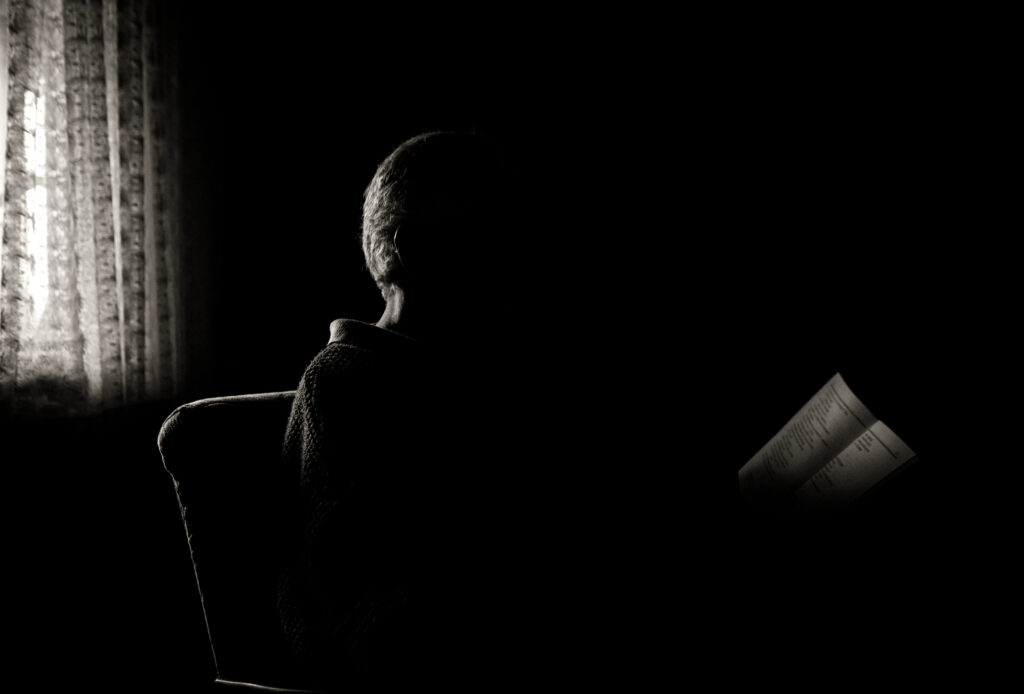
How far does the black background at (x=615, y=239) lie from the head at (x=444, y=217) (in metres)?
0.54

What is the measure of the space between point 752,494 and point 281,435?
61 cm

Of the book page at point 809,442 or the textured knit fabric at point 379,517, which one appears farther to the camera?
the book page at point 809,442

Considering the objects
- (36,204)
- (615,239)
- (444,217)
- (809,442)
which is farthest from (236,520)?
(615,239)

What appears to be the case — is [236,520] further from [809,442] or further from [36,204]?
[36,204]

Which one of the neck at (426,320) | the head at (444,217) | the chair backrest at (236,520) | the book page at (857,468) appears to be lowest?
the chair backrest at (236,520)

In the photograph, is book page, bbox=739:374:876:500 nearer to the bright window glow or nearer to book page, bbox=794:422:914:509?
book page, bbox=794:422:914:509

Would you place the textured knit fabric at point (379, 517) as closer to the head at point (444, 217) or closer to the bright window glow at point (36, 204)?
the head at point (444, 217)

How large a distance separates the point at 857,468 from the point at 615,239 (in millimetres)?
930

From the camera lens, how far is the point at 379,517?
587 mm

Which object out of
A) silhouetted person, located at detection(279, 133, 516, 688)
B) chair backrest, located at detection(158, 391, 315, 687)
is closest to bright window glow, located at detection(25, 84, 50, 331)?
chair backrest, located at detection(158, 391, 315, 687)

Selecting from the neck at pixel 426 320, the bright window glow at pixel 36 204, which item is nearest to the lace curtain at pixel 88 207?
the bright window glow at pixel 36 204

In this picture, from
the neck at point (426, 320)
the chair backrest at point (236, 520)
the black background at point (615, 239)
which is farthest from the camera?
the black background at point (615, 239)

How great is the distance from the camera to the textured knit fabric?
22.7 inches

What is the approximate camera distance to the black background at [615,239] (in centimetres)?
128
